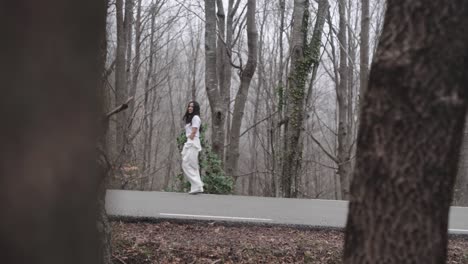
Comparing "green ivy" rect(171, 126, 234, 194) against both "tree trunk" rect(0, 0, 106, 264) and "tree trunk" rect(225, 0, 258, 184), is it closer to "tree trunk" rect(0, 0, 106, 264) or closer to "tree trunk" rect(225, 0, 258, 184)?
"tree trunk" rect(225, 0, 258, 184)

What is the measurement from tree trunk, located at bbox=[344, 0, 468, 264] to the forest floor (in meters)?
3.02

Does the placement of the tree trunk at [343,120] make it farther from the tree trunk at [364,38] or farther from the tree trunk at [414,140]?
the tree trunk at [414,140]

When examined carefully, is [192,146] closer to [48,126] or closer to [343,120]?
[48,126]

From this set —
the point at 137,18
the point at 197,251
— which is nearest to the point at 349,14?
the point at 137,18

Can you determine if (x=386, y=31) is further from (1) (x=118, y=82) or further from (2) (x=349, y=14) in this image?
(2) (x=349, y=14)

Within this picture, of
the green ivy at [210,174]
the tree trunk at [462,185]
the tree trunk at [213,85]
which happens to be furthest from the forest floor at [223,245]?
the tree trunk at [462,185]

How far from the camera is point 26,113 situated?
0.74 metres

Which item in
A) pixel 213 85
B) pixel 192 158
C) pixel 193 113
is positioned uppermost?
pixel 213 85

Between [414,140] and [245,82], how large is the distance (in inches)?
599

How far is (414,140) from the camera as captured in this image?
2.58 meters

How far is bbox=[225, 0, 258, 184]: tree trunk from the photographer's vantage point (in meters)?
16.8

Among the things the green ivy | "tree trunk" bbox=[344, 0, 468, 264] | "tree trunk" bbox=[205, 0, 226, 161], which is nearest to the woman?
the green ivy

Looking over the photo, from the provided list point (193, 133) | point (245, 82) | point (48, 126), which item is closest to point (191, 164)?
point (193, 133)

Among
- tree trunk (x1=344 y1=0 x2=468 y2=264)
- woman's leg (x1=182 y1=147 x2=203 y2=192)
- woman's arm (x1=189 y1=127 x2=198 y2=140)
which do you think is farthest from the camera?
woman's leg (x1=182 y1=147 x2=203 y2=192)
